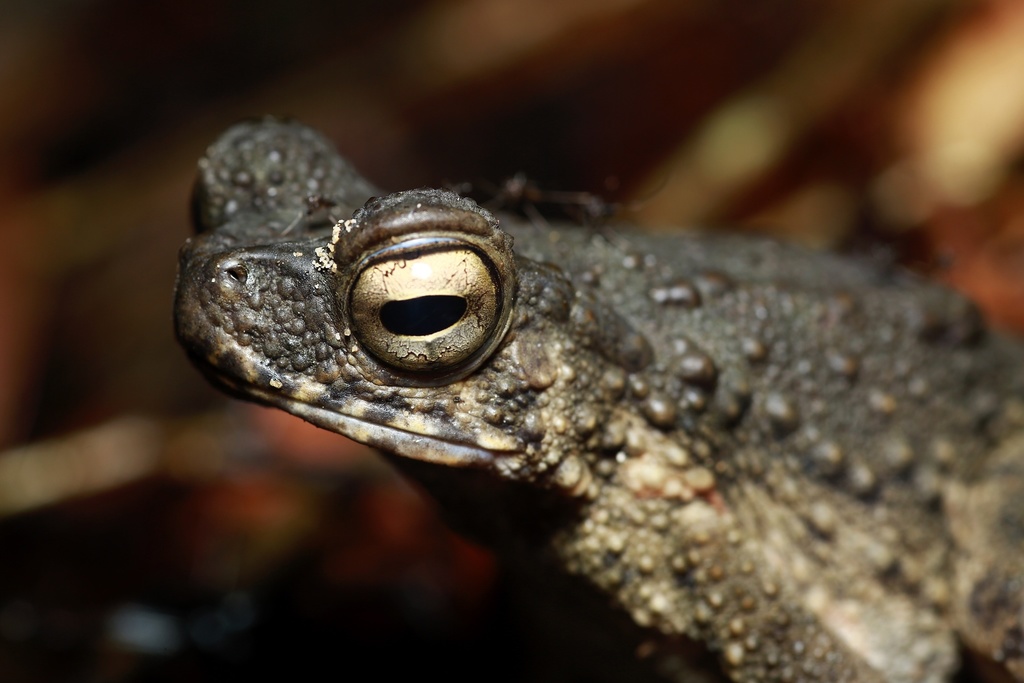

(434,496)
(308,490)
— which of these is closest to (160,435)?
(308,490)

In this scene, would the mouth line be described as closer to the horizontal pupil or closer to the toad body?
the toad body

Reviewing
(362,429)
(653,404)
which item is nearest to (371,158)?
(653,404)

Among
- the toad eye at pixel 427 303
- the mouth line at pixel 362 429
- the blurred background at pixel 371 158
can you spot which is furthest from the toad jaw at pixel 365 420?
the blurred background at pixel 371 158

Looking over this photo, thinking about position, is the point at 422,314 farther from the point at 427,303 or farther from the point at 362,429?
the point at 362,429

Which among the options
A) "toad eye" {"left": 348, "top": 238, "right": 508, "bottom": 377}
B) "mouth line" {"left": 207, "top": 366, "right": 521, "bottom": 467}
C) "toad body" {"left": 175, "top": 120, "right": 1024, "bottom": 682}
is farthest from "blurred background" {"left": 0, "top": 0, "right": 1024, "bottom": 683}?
"toad eye" {"left": 348, "top": 238, "right": 508, "bottom": 377}

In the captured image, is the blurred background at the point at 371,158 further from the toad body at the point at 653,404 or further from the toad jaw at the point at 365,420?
the toad jaw at the point at 365,420

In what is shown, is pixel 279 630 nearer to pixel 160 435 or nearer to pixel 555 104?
pixel 160 435
